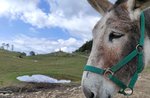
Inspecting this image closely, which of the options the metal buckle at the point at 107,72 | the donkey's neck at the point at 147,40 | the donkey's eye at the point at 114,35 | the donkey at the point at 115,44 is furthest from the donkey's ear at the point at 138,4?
the metal buckle at the point at 107,72

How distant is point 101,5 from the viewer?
530cm

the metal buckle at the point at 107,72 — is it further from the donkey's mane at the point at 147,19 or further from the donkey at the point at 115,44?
the donkey's mane at the point at 147,19

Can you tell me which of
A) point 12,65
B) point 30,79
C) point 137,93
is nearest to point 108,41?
point 137,93

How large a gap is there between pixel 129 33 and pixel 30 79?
42.6 ft

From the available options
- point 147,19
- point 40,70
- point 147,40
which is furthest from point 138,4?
point 40,70

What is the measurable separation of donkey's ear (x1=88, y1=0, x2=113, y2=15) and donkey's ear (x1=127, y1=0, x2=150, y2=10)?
417 millimetres

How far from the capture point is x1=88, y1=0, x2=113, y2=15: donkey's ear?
525cm

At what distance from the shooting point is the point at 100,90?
4652mm

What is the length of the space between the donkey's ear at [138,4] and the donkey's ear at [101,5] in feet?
1.37

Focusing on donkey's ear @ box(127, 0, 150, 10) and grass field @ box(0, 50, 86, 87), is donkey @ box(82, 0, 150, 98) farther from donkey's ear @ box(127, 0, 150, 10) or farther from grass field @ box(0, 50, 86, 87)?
grass field @ box(0, 50, 86, 87)

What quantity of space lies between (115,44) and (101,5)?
76cm

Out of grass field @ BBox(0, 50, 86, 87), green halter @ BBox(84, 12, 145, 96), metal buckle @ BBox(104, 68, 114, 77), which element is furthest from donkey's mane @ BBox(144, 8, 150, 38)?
grass field @ BBox(0, 50, 86, 87)

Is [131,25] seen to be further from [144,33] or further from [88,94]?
[88,94]

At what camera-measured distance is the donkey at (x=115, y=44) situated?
4.67 m
